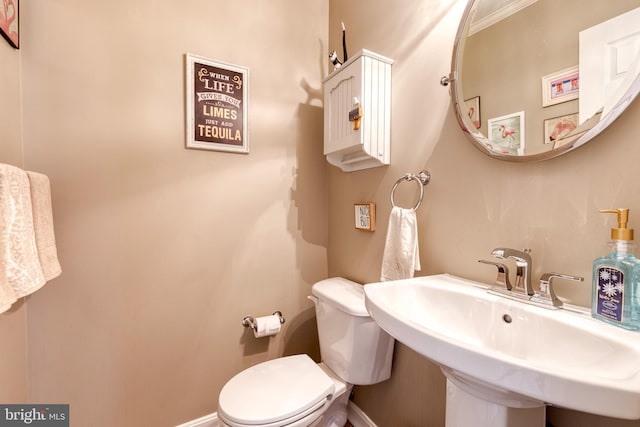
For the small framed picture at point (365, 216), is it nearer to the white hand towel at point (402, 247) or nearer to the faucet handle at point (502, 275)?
the white hand towel at point (402, 247)

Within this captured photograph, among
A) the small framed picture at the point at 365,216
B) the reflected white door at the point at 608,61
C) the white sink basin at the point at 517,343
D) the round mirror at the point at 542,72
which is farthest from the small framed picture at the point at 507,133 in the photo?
the small framed picture at the point at 365,216

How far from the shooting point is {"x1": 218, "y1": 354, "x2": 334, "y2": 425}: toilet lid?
0.91 m

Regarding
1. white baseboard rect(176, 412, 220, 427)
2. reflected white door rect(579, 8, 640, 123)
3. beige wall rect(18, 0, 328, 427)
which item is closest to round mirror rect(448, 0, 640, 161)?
reflected white door rect(579, 8, 640, 123)

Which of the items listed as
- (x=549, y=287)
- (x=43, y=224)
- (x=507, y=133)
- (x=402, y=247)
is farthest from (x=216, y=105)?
(x=549, y=287)

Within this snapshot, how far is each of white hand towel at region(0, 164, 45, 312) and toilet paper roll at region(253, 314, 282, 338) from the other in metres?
0.85

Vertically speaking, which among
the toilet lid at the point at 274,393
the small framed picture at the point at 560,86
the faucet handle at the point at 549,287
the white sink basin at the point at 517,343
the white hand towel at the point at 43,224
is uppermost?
the small framed picture at the point at 560,86

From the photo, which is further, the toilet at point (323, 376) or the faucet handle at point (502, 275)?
the toilet at point (323, 376)

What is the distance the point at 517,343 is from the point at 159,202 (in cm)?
139

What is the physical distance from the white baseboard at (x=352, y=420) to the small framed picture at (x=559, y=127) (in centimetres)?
139

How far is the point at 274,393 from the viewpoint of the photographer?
3.29 feet

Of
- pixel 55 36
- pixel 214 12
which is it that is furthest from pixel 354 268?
pixel 55 36

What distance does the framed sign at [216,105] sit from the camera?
1259 millimetres

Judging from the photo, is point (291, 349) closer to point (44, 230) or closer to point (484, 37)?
point (44, 230)

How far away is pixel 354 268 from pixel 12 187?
130cm
